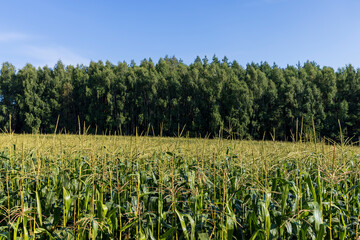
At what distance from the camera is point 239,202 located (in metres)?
3.39

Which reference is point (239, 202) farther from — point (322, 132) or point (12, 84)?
point (12, 84)

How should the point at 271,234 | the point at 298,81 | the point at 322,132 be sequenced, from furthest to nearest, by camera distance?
1. the point at 298,81
2. the point at 322,132
3. the point at 271,234

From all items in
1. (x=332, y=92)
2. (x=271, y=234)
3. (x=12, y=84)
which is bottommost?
(x=271, y=234)

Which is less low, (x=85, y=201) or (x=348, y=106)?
(x=348, y=106)

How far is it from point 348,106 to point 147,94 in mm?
36235

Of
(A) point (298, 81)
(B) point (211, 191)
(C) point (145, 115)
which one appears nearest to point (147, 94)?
(C) point (145, 115)

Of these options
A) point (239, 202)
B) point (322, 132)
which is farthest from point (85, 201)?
point (322, 132)

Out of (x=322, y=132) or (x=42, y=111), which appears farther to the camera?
(x=42, y=111)

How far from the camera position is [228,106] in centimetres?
4362

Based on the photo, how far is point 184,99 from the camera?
4869 cm

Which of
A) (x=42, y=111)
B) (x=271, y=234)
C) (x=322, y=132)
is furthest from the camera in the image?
(x=42, y=111)

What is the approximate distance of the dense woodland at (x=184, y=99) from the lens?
4141 centimetres

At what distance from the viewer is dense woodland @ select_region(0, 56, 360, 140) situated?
41.4m

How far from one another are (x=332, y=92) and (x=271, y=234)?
156 feet
